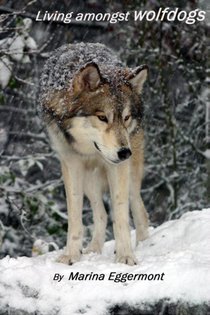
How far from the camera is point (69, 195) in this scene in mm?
5238

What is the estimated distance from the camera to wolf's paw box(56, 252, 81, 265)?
491 centimetres

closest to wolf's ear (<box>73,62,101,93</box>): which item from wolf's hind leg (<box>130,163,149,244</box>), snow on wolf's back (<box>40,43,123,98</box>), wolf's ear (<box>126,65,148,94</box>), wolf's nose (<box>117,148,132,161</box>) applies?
snow on wolf's back (<box>40,43,123,98</box>)

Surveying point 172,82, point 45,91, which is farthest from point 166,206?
point 45,91

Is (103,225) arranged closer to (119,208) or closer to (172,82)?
(119,208)

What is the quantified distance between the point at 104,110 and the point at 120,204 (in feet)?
2.53

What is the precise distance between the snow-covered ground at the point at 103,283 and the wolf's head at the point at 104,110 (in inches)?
32.7

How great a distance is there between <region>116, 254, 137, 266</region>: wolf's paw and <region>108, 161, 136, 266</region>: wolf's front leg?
1.6 inches

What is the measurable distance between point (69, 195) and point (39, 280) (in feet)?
3.62

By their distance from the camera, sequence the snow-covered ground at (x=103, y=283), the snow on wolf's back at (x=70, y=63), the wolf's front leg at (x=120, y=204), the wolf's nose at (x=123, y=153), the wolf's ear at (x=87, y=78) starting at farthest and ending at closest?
the snow on wolf's back at (x=70, y=63)
the wolf's front leg at (x=120, y=204)
the wolf's ear at (x=87, y=78)
the wolf's nose at (x=123, y=153)
the snow-covered ground at (x=103, y=283)

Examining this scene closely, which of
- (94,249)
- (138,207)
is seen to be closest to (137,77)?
(138,207)

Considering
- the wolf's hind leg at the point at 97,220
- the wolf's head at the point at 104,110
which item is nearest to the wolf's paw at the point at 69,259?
the wolf's hind leg at the point at 97,220

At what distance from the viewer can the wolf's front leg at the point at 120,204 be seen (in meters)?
4.80

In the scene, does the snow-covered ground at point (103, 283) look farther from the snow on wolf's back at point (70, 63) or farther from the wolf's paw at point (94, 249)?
the snow on wolf's back at point (70, 63)

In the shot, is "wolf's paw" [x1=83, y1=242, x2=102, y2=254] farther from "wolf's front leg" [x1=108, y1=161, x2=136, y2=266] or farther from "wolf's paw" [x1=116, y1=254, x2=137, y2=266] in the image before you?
"wolf's paw" [x1=116, y1=254, x2=137, y2=266]
